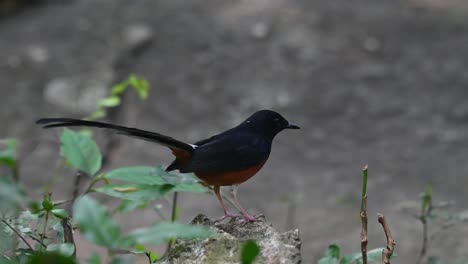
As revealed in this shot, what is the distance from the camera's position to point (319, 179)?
7.03 metres

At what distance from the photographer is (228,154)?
2973mm

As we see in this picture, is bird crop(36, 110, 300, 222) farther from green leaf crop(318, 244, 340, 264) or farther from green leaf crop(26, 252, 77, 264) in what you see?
green leaf crop(26, 252, 77, 264)

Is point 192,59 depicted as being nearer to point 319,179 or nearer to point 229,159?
point 319,179

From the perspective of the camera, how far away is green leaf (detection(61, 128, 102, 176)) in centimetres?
171

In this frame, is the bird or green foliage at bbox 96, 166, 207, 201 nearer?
green foliage at bbox 96, 166, 207, 201

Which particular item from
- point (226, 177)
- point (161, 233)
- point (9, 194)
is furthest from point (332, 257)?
point (9, 194)

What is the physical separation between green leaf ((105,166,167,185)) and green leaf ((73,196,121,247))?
15.8 inches

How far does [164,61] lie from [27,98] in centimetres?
143

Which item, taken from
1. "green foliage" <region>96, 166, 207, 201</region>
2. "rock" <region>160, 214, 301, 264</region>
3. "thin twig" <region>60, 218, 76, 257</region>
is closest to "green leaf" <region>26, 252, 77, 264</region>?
"green foliage" <region>96, 166, 207, 201</region>

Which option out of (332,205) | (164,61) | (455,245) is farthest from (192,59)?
(455,245)

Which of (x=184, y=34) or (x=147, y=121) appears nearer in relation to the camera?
(x=147, y=121)

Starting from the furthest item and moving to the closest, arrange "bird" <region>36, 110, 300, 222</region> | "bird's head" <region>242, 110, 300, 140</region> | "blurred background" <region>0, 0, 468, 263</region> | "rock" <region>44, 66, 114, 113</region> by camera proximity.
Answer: "rock" <region>44, 66, 114, 113</region>
"blurred background" <region>0, 0, 468, 263</region>
"bird's head" <region>242, 110, 300, 140</region>
"bird" <region>36, 110, 300, 222</region>

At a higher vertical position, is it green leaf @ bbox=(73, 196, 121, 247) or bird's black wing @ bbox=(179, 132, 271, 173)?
bird's black wing @ bbox=(179, 132, 271, 173)

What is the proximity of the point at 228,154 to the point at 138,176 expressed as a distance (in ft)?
4.59
